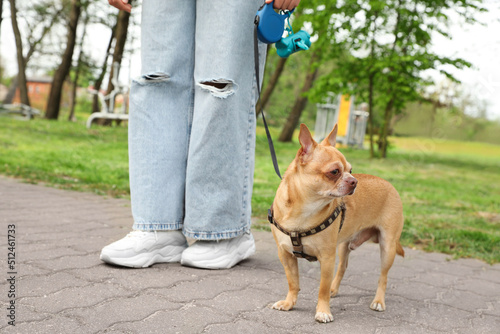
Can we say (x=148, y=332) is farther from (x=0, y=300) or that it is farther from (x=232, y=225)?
(x=232, y=225)

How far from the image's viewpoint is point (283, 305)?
2223mm

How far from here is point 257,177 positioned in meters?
7.91

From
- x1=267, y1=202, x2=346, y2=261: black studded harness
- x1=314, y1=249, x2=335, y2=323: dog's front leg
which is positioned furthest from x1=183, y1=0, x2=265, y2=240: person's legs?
x1=314, y1=249, x2=335, y2=323: dog's front leg

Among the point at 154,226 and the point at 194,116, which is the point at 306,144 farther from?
the point at 154,226

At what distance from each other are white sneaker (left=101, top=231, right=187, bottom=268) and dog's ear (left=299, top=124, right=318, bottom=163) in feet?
3.39

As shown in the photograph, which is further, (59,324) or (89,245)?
(89,245)

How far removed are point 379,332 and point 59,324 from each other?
1.29m

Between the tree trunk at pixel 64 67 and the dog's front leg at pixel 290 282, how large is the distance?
1826cm

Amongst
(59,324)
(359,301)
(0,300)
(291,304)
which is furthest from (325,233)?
(0,300)

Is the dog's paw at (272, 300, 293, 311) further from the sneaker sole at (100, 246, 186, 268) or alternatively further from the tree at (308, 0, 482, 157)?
the tree at (308, 0, 482, 157)

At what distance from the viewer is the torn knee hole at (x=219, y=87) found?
2.68 meters

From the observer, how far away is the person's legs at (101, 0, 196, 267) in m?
2.71

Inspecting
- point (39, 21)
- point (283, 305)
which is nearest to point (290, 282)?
point (283, 305)

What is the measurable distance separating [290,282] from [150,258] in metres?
0.82
